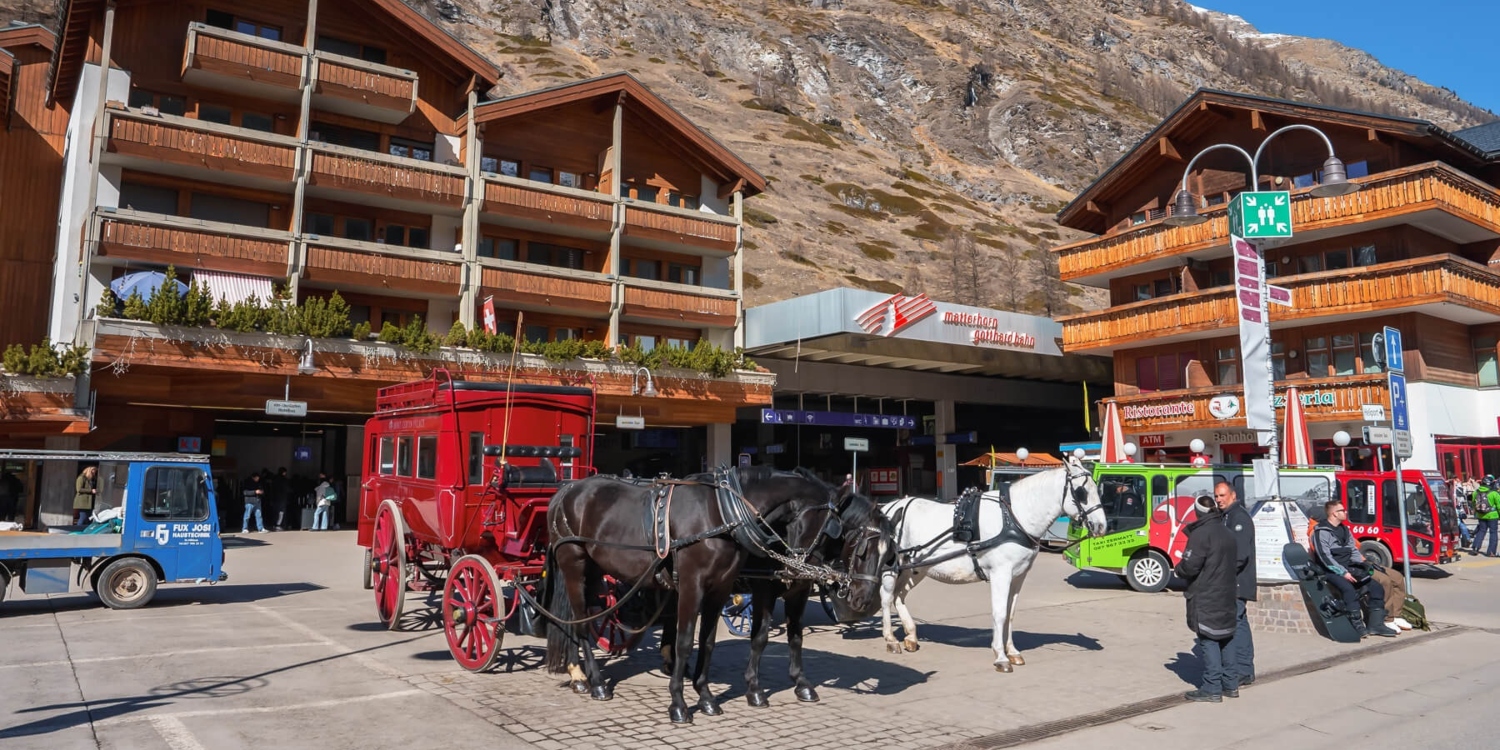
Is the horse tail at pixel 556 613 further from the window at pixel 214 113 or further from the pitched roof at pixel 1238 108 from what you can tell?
the pitched roof at pixel 1238 108

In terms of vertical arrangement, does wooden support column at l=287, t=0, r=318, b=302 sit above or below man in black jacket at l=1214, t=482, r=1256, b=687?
above

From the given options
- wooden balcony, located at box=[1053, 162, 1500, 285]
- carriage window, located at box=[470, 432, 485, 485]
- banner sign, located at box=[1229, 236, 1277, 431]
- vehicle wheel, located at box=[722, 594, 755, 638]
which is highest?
wooden balcony, located at box=[1053, 162, 1500, 285]

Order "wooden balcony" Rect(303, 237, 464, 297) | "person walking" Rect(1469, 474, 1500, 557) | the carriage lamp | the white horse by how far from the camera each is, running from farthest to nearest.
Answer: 1. the carriage lamp
2. "wooden balcony" Rect(303, 237, 464, 297)
3. "person walking" Rect(1469, 474, 1500, 557)
4. the white horse

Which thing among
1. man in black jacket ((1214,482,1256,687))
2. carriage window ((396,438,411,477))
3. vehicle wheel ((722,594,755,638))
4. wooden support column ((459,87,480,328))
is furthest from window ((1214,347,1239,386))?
carriage window ((396,438,411,477))

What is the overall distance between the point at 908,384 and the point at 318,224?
2473cm

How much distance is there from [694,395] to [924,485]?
21180 mm

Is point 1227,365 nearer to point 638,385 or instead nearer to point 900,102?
point 638,385

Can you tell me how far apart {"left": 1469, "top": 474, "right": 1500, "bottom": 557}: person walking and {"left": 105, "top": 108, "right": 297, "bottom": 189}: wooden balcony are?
34.2 metres

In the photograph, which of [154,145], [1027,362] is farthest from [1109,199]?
[154,145]

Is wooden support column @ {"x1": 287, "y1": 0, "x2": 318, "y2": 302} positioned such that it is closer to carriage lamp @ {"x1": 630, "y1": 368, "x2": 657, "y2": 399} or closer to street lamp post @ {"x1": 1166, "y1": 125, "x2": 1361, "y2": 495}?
carriage lamp @ {"x1": 630, "y1": 368, "x2": 657, "y2": 399}

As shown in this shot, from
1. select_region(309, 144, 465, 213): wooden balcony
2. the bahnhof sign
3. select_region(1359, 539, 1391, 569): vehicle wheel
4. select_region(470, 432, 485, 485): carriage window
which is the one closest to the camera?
select_region(470, 432, 485, 485): carriage window

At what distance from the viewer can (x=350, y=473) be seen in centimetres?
3238

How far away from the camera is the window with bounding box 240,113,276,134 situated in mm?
31250

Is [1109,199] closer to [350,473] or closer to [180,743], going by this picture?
[350,473]
